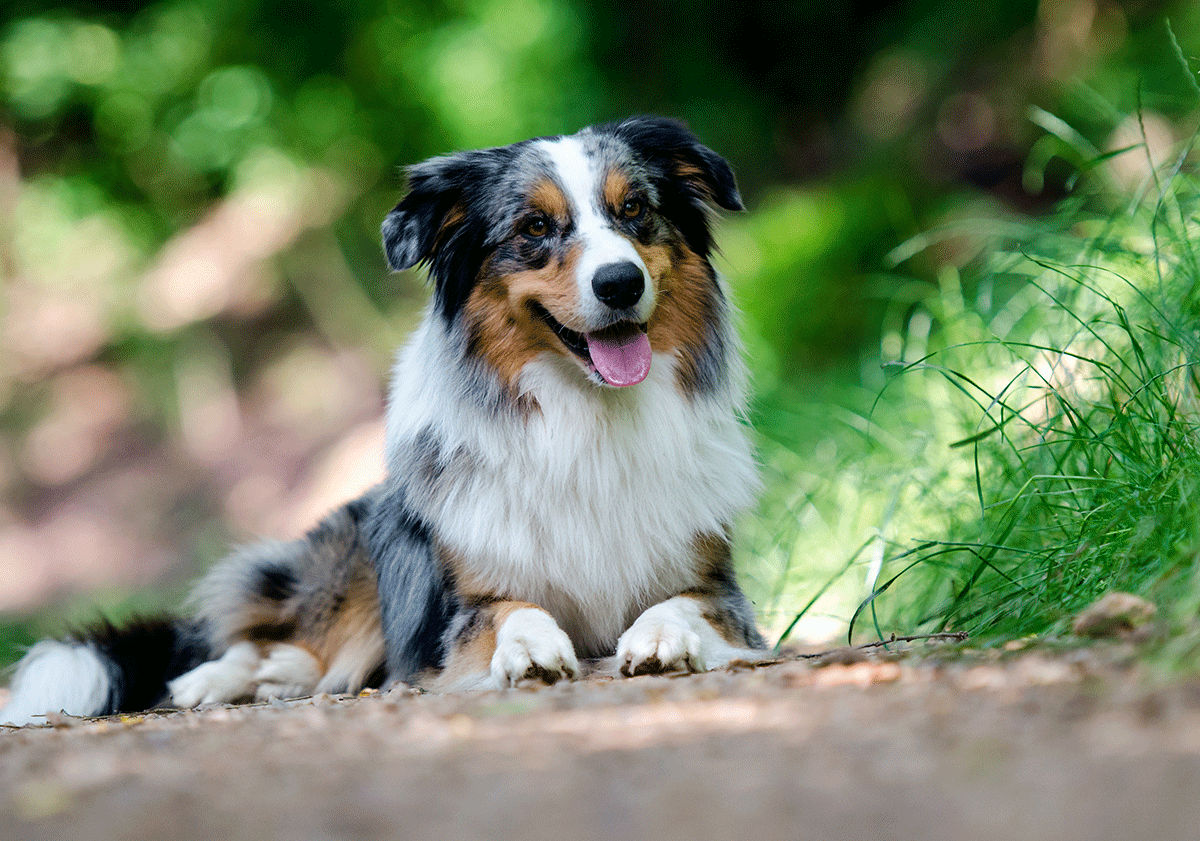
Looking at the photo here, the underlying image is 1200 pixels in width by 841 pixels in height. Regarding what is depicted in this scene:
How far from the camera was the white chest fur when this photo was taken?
3.37 metres

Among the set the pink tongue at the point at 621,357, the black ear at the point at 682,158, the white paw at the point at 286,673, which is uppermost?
the black ear at the point at 682,158

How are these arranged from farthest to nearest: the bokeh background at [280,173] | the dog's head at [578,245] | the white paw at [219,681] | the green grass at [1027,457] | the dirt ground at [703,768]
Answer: the bokeh background at [280,173] → the white paw at [219,681] → the dog's head at [578,245] → the green grass at [1027,457] → the dirt ground at [703,768]

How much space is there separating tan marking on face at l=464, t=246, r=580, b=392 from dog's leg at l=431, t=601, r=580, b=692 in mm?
701

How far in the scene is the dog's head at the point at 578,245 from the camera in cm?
326

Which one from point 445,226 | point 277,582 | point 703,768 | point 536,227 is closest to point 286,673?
point 277,582

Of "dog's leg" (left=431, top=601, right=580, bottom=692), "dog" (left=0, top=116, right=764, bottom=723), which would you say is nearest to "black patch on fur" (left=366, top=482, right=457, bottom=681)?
"dog" (left=0, top=116, right=764, bottom=723)

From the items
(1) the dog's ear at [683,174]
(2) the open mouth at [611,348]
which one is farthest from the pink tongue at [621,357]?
(1) the dog's ear at [683,174]

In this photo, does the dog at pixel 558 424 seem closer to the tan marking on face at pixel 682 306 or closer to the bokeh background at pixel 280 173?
the tan marking on face at pixel 682 306

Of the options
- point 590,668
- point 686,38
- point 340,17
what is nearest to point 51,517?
point 340,17

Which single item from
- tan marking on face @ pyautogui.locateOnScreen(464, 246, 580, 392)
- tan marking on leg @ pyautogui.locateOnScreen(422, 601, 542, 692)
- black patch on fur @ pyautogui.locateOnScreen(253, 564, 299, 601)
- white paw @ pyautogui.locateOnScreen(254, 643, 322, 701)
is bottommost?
white paw @ pyautogui.locateOnScreen(254, 643, 322, 701)

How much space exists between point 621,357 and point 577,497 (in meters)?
0.46

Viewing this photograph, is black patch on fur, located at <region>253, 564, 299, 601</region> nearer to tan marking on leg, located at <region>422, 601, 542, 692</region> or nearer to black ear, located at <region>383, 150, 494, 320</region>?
tan marking on leg, located at <region>422, 601, 542, 692</region>

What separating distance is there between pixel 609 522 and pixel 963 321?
2027 mm

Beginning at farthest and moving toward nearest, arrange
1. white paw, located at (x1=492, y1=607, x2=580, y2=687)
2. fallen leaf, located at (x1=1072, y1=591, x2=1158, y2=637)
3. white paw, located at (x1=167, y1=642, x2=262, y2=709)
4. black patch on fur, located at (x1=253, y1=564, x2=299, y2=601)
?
black patch on fur, located at (x1=253, y1=564, x2=299, y2=601) → white paw, located at (x1=167, y1=642, x2=262, y2=709) → white paw, located at (x1=492, y1=607, x2=580, y2=687) → fallen leaf, located at (x1=1072, y1=591, x2=1158, y2=637)
